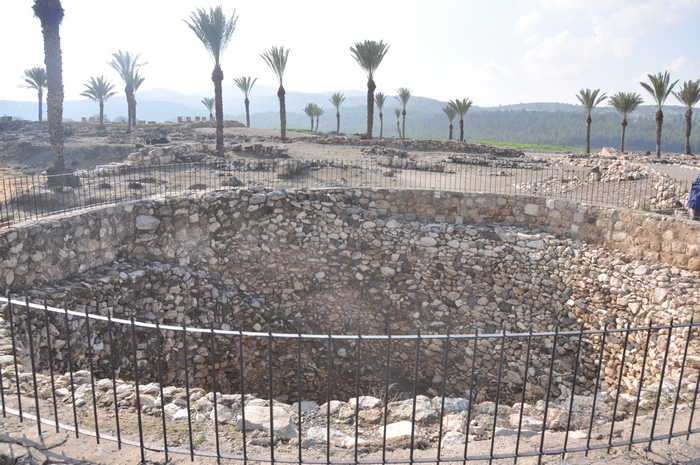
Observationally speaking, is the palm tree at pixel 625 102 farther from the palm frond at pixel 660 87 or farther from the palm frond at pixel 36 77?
the palm frond at pixel 36 77

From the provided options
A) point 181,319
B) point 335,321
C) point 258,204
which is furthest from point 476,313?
point 181,319

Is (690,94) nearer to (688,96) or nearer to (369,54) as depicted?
(688,96)

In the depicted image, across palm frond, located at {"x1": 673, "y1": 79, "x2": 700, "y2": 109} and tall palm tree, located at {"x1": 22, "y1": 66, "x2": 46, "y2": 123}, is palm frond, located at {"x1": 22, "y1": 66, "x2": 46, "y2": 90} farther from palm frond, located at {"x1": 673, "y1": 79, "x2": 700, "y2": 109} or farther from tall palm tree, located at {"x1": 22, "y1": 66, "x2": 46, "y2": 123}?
palm frond, located at {"x1": 673, "y1": 79, "x2": 700, "y2": 109}

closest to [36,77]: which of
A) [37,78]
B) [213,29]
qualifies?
[37,78]

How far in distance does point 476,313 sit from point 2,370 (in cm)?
863

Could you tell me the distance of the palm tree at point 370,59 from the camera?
32.7 meters

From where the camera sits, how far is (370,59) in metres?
32.9

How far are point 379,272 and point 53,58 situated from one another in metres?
13.9

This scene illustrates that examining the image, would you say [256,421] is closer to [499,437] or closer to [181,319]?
[499,437]

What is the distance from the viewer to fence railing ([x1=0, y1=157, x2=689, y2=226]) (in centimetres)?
1217

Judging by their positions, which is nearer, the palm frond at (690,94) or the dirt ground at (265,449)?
the dirt ground at (265,449)

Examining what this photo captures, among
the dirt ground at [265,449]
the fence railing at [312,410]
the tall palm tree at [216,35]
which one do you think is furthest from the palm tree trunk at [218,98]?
the dirt ground at [265,449]

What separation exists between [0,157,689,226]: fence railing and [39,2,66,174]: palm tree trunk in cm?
208

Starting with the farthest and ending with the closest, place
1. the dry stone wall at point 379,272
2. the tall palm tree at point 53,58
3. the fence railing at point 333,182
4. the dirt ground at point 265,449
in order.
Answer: the tall palm tree at point 53,58 < the fence railing at point 333,182 < the dry stone wall at point 379,272 < the dirt ground at point 265,449
